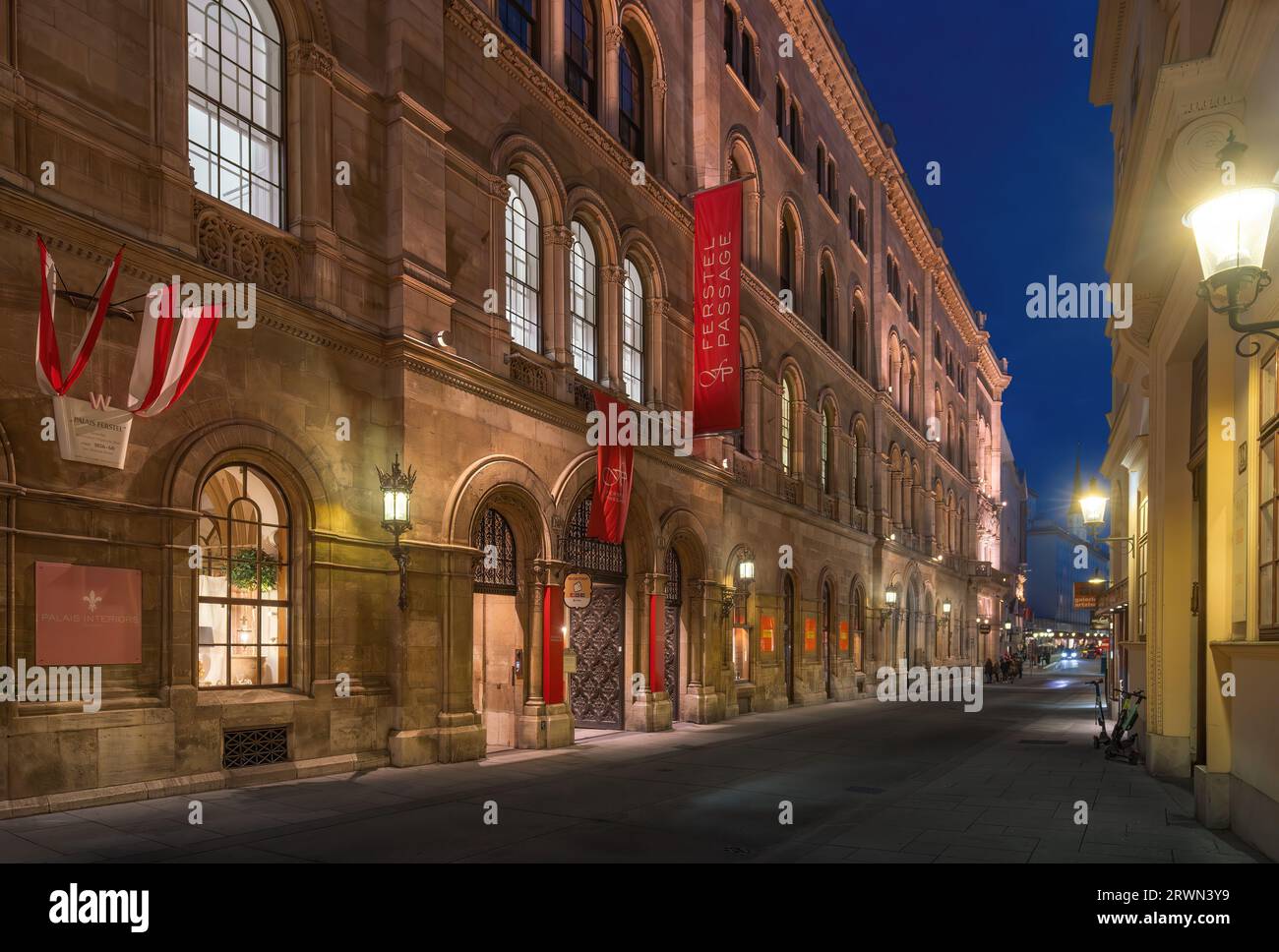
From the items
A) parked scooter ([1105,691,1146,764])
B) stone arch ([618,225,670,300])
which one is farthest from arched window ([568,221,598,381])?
parked scooter ([1105,691,1146,764])

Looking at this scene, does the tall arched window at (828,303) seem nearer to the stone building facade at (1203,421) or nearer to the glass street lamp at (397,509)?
the stone building facade at (1203,421)

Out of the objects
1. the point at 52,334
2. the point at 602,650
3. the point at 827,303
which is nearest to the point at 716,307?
the point at 602,650

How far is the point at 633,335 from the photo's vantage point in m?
23.7

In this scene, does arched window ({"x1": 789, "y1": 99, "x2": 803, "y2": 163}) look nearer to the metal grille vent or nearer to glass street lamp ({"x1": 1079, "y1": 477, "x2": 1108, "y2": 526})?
glass street lamp ({"x1": 1079, "y1": 477, "x2": 1108, "y2": 526})

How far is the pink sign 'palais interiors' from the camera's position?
427 inches

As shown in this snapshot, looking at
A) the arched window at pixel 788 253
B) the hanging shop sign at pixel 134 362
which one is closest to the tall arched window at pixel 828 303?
the arched window at pixel 788 253

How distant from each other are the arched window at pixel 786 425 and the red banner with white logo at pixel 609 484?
1209cm

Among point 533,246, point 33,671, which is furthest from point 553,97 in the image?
point 33,671

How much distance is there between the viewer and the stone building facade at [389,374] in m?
11.5

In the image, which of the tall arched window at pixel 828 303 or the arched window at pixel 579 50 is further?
the tall arched window at pixel 828 303

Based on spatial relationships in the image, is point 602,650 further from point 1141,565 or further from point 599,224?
point 1141,565

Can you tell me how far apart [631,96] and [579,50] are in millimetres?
2556
